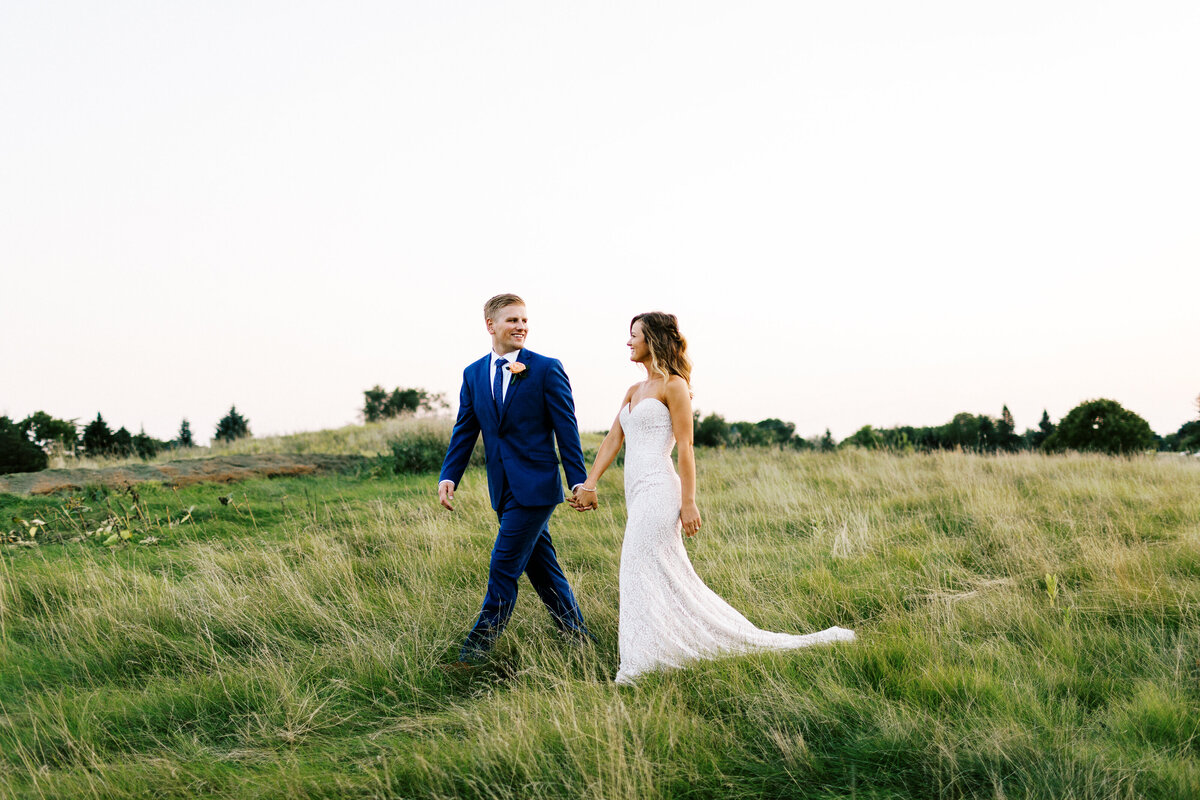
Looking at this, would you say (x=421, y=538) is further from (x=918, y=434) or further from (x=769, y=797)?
(x=918, y=434)

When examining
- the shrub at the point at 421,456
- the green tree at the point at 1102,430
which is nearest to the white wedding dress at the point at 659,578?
the shrub at the point at 421,456

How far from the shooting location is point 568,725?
3.09 metres

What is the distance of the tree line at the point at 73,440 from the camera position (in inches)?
502

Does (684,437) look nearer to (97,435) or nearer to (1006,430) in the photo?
(97,435)

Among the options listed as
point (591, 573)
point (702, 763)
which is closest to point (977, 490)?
point (591, 573)

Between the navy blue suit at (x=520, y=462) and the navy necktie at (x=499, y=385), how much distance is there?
3cm

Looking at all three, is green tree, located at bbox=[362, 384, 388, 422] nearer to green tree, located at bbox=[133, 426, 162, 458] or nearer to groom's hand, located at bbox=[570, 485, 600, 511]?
green tree, located at bbox=[133, 426, 162, 458]

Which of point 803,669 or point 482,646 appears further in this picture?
point 482,646

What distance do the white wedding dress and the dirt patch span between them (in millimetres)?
8388

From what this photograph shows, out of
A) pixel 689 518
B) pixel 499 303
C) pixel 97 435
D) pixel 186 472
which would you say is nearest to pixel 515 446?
pixel 499 303

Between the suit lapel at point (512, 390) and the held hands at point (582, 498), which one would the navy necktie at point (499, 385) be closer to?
the suit lapel at point (512, 390)

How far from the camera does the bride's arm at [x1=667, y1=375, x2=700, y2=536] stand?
13.4 feet

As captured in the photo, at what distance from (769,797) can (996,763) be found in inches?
36.9

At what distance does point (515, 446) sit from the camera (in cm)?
420
